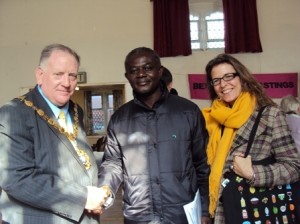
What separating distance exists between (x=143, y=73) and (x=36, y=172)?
658 millimetres

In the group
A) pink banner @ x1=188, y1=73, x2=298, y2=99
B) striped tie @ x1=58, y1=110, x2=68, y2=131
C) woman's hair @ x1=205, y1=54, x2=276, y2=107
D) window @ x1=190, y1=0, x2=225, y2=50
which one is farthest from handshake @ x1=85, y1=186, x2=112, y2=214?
window @ x1=190, y1=0, x2=225, y2=50

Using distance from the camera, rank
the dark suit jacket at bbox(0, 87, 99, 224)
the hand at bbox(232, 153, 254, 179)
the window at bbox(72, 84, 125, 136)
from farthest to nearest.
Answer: the window at bbox(72, 84, 125, 136) < the hand at bbox(232, 153, 254, 179) < the dark suit jacket at bbox(0, 87, 99, 224)

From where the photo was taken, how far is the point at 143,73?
61.1 inches

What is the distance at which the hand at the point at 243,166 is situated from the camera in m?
1.43

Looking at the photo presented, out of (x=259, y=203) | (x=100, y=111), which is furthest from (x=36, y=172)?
(x=100, y=111)

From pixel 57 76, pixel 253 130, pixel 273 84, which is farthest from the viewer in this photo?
pixel 273 84

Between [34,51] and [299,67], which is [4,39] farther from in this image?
[299,67]

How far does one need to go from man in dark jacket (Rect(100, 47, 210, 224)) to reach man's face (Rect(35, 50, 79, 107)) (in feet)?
1.01

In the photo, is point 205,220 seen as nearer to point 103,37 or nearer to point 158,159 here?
point 158,159

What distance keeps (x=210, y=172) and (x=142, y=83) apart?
559 millimetres

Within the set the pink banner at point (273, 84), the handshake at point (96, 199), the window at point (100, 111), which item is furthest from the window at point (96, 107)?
the handshake at point (96, 199)

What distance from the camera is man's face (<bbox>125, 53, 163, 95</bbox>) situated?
5.11ft

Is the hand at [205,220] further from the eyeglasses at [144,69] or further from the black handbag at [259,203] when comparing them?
the eyeglasses at [144,69]

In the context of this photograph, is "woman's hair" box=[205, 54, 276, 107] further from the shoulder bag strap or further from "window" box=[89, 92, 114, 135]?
"window" box=[89, 92, 114, 135]
